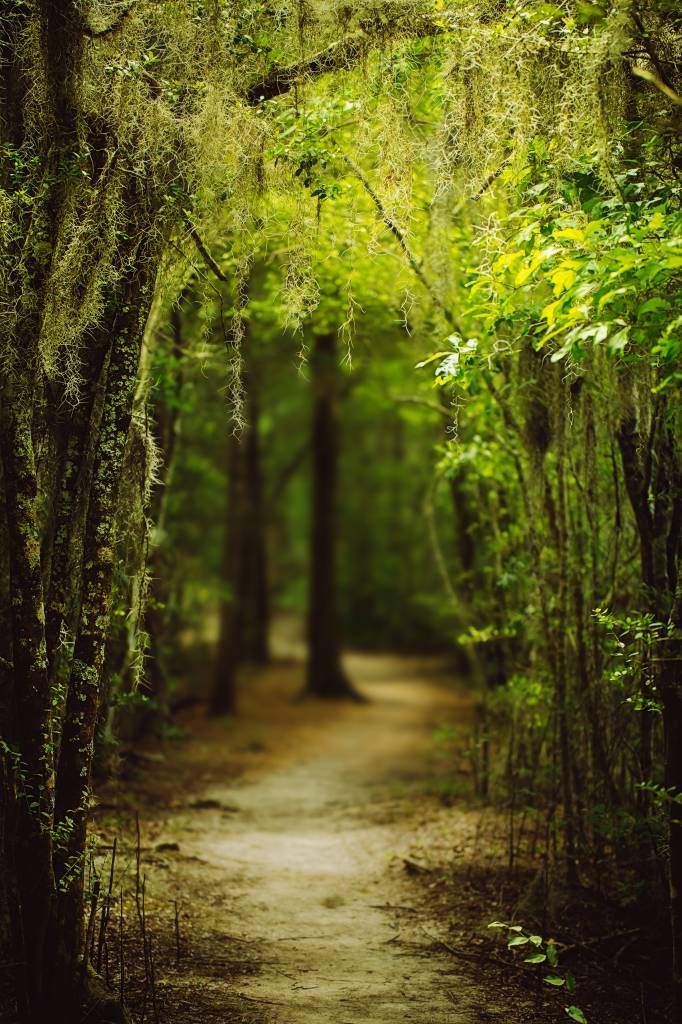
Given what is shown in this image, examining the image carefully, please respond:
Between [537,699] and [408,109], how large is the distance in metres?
4.85

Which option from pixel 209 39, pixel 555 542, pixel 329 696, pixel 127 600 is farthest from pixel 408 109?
pixel 329 696

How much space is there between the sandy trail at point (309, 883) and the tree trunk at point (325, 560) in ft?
11.9

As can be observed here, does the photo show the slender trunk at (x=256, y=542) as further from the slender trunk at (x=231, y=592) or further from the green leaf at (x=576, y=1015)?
the green leaf at (x=576, y=1015)

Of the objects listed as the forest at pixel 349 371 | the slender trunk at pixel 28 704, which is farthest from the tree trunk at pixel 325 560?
the slender trunk at pixel 28 704

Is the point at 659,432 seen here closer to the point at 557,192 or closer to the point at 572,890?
the point at 557,192

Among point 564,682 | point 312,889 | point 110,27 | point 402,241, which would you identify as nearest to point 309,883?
point 312,889

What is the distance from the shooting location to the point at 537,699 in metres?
7.74

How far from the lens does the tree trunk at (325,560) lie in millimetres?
19719

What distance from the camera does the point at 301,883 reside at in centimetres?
786

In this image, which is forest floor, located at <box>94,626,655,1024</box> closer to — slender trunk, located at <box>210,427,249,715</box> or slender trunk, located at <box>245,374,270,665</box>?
slender trunk, located at <box>210,427,249,715</box>

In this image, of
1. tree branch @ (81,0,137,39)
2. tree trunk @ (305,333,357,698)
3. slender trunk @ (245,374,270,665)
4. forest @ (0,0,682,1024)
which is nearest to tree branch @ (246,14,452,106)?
forest @ (0,0,682,1024)

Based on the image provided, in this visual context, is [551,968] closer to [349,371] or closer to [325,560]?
[349,371]

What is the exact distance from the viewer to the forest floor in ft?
18.1

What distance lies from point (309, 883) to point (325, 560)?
12479mm
